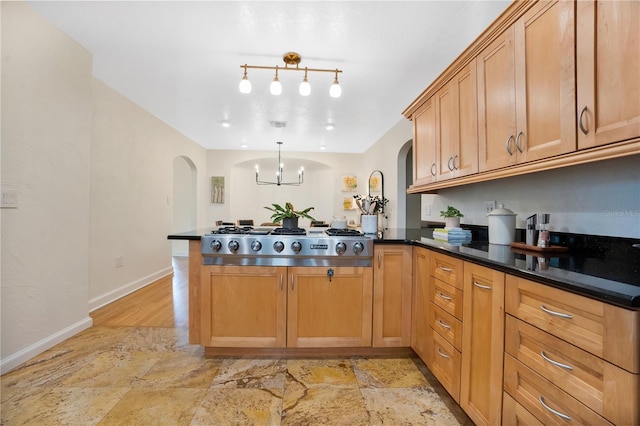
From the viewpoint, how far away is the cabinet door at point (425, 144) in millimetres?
2252

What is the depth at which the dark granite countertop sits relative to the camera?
30.1 inches

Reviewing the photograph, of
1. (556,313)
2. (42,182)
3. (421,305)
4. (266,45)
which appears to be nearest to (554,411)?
(556,313)

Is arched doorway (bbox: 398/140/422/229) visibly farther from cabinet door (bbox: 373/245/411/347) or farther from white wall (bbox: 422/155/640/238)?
cabinet door (bbox: 373/245/411/347)

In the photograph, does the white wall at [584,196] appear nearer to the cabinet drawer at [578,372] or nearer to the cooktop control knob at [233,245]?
the cabinet drawer at [578,372]

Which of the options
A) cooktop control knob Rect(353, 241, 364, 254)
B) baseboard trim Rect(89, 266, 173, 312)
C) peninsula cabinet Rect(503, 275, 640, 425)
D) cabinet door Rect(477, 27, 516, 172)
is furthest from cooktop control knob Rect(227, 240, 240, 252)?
baseboard trim Rect(89, 266, 173, 312)

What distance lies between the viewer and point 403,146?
418 cm

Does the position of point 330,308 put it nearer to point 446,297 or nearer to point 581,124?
point 446,297

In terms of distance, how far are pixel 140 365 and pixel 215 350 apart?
494 millimetres

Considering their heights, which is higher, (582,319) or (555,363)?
(582,319)

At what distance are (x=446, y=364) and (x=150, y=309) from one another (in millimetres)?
2930

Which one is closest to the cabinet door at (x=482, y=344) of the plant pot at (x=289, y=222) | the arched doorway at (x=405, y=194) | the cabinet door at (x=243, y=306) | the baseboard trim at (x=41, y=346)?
the cabinet door at (x=243, y=306)

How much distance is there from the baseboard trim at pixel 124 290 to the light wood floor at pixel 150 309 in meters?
0.05

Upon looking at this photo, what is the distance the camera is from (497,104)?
60.9 inches

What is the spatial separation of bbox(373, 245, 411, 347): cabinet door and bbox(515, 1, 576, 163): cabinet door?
963 millimetres
